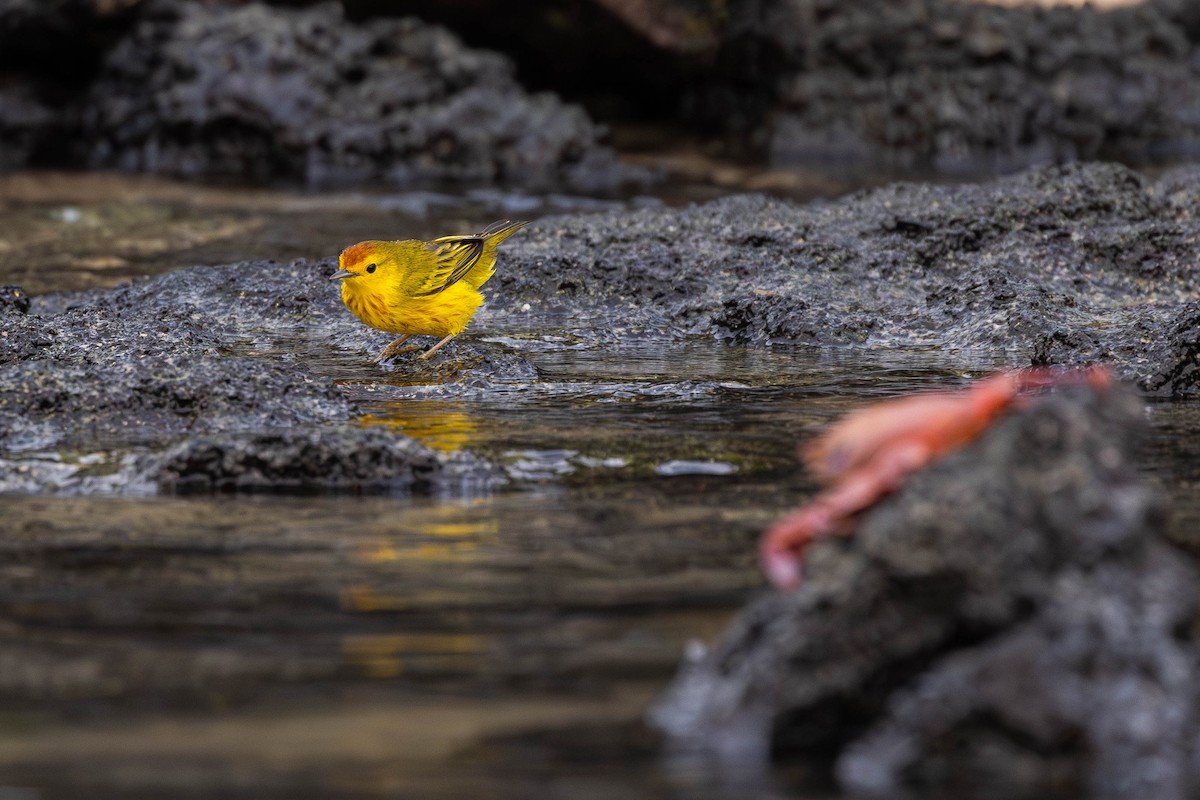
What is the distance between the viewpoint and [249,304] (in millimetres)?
6344

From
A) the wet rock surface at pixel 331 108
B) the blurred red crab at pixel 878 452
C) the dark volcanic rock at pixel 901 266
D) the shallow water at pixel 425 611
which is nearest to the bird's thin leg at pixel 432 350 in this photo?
the shallow water at pixel 425 611

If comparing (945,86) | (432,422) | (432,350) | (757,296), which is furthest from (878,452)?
(945,86)

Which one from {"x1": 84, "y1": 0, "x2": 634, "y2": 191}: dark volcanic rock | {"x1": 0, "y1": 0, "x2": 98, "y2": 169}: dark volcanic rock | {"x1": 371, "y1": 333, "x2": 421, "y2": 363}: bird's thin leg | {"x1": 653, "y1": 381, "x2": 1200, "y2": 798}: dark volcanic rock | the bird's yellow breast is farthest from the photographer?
{"x1": 0, "y1": 0, "x2": 98, "y2": 169}: dark volcanic rock

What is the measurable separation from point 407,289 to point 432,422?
0.98m

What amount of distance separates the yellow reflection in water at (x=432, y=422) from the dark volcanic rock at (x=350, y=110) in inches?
252

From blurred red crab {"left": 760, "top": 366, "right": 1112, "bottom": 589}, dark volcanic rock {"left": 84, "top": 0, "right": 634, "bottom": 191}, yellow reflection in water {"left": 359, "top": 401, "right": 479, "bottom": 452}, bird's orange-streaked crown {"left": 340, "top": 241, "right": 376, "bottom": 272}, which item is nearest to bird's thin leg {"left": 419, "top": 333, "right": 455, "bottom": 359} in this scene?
bird's orange-streaked crown {"left": 340, "top": 241, "right": 376, "bottom": 272}

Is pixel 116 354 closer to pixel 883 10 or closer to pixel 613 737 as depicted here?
pixel 613 737

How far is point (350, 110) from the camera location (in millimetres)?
11180

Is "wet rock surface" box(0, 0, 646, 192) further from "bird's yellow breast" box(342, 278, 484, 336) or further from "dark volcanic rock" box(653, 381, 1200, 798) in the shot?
"dark volcanic rock" box(653, 381, 1200, 798)

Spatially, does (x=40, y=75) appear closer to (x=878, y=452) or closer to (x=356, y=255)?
(x=356, y=255)

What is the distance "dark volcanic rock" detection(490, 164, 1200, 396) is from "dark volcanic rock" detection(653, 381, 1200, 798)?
3.21 metres

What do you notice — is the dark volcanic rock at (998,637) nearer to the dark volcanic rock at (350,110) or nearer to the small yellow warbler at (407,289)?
the small yellow warbler at (407,289)

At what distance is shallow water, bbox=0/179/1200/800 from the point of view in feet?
6.81

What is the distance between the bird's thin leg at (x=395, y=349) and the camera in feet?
Answer: 17.9
